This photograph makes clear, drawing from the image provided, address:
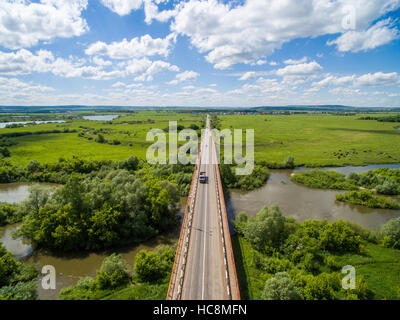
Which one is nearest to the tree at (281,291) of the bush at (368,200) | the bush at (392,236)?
the bush at (392,236)

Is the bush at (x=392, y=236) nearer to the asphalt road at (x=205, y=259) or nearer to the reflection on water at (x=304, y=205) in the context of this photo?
the reflection on water at (x=304, y=205)

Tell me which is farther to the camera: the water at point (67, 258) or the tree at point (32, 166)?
the tree at point (32, 166)

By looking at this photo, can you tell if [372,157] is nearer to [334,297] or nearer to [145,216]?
[334,297]

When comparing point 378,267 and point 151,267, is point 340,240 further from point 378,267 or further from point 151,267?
point 151,267

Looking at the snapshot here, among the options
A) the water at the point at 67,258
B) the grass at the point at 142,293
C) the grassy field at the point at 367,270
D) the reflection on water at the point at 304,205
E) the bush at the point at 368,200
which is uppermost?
the bush at the point at 368,200

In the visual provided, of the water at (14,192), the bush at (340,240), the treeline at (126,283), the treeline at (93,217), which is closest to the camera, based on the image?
the treeline at (126,283)

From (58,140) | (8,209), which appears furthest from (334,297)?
(58,140)

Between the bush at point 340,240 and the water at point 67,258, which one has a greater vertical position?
the bush at point 340,240

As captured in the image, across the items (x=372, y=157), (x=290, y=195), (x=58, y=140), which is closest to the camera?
(x=290, y=195)

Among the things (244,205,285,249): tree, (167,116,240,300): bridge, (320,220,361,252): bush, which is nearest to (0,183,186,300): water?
(167,116,240,300): bridge
